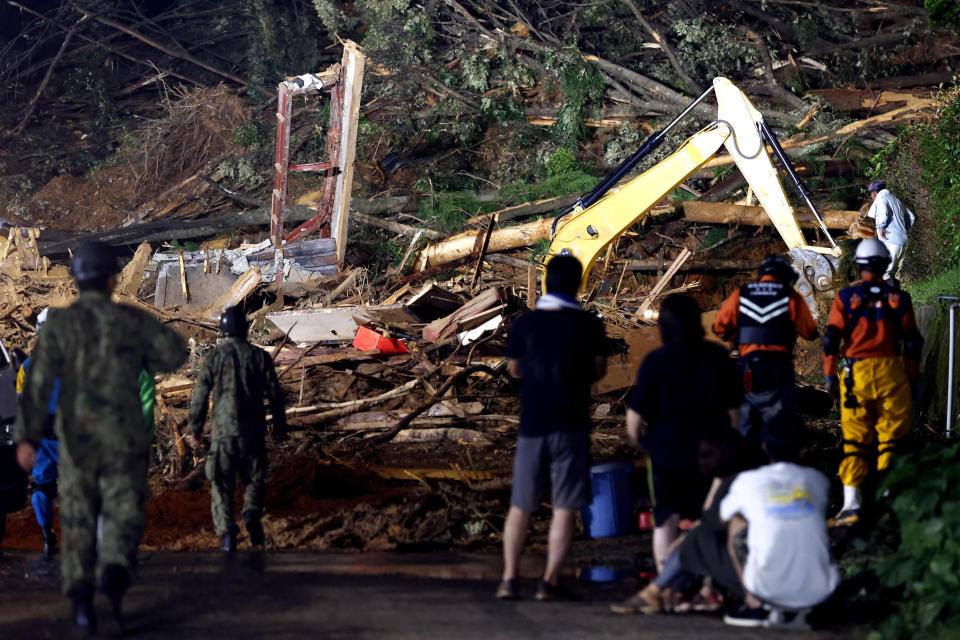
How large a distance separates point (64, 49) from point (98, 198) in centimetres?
512

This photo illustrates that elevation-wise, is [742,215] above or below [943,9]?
below

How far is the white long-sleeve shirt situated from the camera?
12.7m

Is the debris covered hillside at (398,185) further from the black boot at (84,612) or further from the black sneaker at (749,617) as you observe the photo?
the black sneaker at (749,617)

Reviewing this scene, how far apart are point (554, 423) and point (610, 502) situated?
2619 mm

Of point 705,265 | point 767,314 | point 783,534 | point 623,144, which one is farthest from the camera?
point 623,144

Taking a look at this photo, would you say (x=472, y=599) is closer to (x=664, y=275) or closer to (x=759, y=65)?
(x=664, y=275)

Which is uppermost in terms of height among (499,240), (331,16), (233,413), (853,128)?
(331,16)

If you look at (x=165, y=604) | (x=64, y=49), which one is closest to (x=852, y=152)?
(x=165, y=604)

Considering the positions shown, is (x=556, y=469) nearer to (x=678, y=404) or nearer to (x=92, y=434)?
(x=678, y=404)

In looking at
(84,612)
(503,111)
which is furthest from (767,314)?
(503,111)

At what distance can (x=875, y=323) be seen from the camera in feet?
26.0

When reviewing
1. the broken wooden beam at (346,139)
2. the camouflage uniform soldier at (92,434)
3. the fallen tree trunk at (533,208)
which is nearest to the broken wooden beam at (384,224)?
the fallen tree trunk at (533,208)

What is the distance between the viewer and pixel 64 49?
28.3 meters

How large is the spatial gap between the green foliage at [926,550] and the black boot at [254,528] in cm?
502
